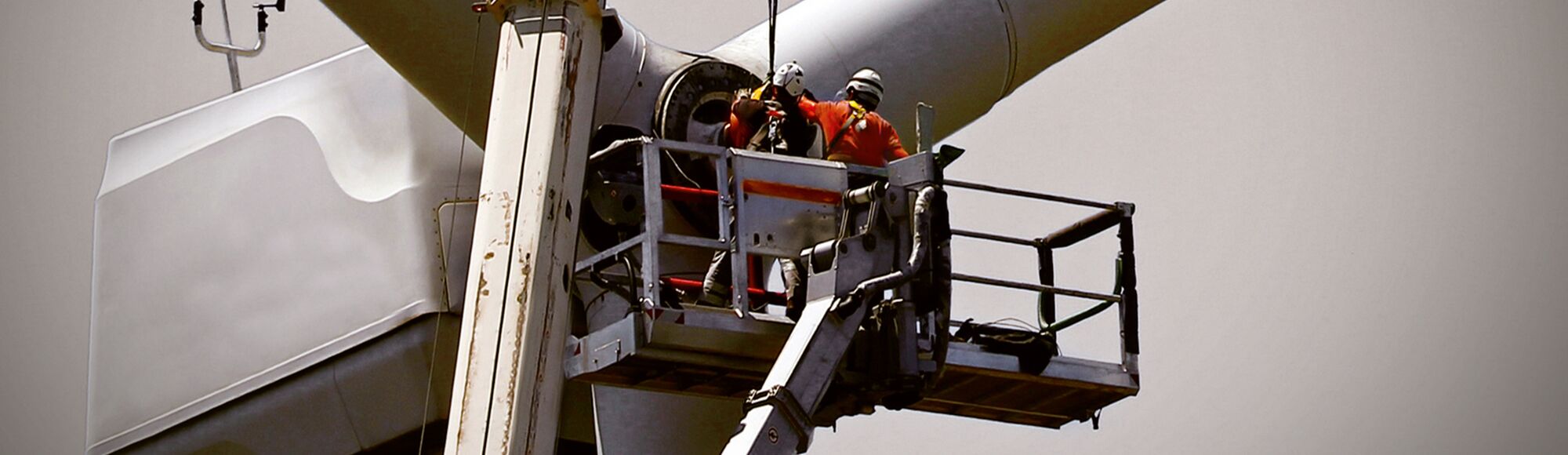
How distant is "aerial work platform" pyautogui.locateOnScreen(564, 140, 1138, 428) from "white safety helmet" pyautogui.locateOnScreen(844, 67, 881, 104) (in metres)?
1.13

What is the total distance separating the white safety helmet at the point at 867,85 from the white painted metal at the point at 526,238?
212 centimetres

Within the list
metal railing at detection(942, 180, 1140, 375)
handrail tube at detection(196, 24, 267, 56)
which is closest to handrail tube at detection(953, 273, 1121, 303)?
metal railing at detection(942, 180, 1140, 375)

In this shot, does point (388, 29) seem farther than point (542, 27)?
Yes

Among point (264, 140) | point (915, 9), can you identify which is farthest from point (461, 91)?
point (915, 9)

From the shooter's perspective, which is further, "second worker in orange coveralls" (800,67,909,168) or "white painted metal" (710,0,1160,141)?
"white painted metal" (710,0,1160,141)

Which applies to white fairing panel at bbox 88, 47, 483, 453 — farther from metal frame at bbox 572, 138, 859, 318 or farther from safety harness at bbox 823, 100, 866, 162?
metal frame at bbox 572, 138, 859, 318

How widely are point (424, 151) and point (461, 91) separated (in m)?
0.91

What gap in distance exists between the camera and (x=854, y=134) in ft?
47.9

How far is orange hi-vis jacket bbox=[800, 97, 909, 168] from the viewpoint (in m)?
14.6

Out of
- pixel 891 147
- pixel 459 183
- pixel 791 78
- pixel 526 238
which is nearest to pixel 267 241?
pixel 459 183

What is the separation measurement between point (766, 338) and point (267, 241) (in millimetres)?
4724

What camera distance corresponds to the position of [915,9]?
17812mm

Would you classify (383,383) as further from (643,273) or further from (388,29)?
(643,273)

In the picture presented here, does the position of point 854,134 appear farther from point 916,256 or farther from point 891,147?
point 916,256
